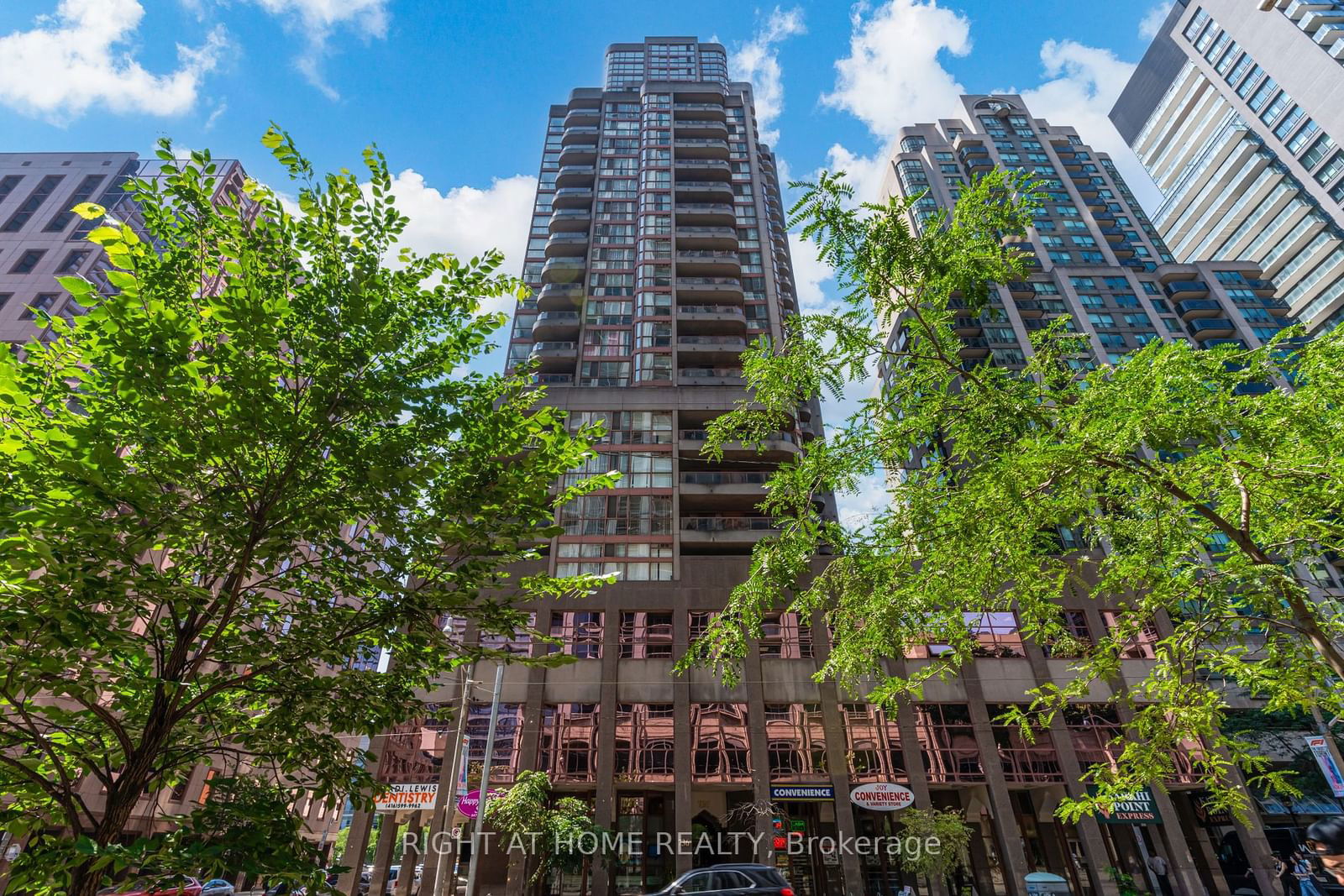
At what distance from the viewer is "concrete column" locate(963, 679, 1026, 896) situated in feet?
93.8

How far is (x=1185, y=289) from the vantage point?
75250 mm

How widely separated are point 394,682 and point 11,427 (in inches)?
148

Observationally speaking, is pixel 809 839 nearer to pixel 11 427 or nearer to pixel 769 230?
pixel 11 427

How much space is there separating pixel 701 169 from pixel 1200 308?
59559 millimetres

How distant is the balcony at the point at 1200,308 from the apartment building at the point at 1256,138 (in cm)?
992

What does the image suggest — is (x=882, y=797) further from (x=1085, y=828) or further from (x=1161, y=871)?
(x=1161, y=871)

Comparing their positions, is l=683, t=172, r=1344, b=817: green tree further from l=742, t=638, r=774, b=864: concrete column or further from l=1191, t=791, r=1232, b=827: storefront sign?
l=1191, t=791, r=1232, b=827: storefront sign

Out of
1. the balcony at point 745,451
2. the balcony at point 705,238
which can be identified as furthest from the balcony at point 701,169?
the balcony at point 745,451

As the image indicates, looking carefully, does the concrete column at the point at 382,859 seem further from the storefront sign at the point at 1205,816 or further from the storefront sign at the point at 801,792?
the storefront sign at the point at 1205,816

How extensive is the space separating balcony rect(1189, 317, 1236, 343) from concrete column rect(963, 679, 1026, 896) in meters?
62.8

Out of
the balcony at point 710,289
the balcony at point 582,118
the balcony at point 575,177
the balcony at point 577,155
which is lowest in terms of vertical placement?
the balcony at point 710,289

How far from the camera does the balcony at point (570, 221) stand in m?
63.6

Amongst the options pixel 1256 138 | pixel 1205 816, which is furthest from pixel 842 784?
pixel 1256 138

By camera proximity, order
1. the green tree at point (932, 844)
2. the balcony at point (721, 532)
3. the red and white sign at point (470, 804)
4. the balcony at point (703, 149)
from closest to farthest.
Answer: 1. the red and white sign at point (470, 804)
2. the green tree at point (932, 844)
3. the balcony at point (721, 532)
4. the balcony at point (703, 149)
